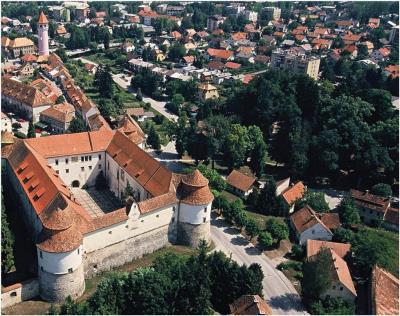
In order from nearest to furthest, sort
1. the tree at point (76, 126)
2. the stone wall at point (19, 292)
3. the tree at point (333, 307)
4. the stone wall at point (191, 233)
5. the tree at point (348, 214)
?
the stone wall at point (19, 292)
the tree at point (333, 307)
the stone wall at point (191, 233)
the tree at point (348, 214)
the tree at point (76, 126)

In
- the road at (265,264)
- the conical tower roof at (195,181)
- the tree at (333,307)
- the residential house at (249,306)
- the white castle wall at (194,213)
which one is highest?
the conical tower roof at (195,181)

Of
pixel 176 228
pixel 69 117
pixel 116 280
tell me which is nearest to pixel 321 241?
pixel 176 228

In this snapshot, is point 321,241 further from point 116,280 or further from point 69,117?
point 69,117

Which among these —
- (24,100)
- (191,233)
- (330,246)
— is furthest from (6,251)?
(24,100)

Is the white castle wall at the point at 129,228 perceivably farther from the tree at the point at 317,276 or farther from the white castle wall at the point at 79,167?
the white castle wall at the point at 79,167

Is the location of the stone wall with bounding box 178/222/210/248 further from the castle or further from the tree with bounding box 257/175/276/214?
the tree with bounding box 257/175/276/214

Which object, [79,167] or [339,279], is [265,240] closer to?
[339,279]

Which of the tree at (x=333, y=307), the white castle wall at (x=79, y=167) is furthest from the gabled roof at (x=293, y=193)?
the white castle wall at (x=79, y=167)
